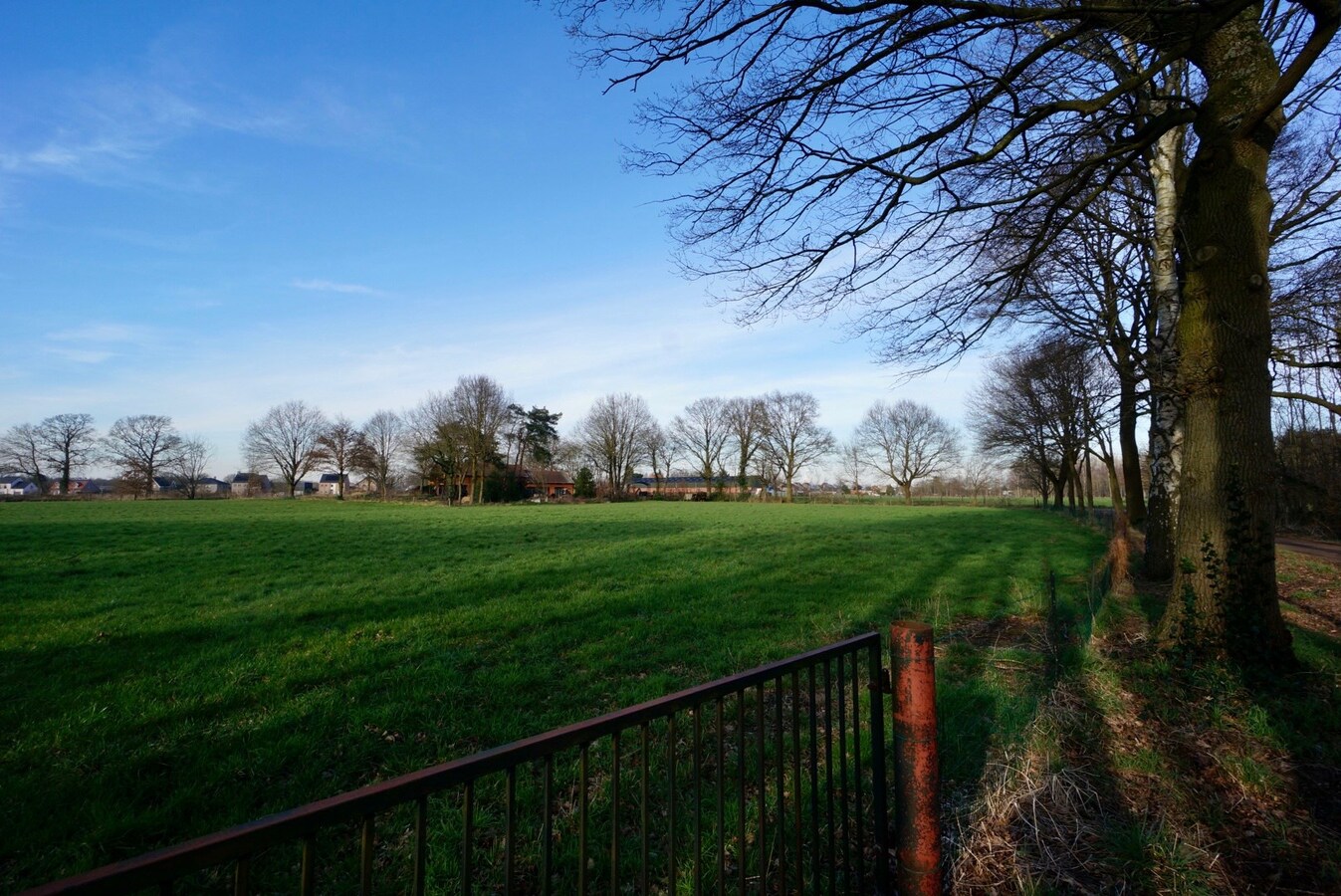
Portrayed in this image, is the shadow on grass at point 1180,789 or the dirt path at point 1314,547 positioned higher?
the shadow on grass at point 1180,789

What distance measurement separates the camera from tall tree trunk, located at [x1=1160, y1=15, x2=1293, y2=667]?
4.94 meters

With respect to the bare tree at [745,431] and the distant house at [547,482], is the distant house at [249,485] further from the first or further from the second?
the bare tree at [745,431]

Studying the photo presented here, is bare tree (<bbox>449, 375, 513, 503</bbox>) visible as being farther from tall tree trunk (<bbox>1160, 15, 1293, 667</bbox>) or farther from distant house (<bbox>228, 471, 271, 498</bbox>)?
tall tree trunk (<bbox>1160, 15, 1293, 667</bbox>)

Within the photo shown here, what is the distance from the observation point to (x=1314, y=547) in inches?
631

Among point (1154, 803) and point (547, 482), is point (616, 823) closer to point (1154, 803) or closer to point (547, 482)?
point (1154, 803)

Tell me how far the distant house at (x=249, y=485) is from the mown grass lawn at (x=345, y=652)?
228 ft

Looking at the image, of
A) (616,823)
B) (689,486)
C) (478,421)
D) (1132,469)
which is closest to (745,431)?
(689,486)

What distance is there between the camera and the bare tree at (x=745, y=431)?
64.4 m

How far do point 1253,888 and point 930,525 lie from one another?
2444cm

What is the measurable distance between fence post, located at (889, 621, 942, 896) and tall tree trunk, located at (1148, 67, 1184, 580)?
6.44 meters

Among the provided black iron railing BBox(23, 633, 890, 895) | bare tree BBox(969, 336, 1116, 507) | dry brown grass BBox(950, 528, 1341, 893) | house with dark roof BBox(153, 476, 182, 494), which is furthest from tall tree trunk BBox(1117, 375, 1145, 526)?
house with dark roof BBox(153, 476, 182, 494)

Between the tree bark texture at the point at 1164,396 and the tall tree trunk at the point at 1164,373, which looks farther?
the tree bark texture at the point at 1164,396

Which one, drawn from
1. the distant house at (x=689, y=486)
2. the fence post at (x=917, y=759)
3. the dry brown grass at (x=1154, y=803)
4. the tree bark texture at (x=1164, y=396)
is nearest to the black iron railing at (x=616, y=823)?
the fence post at (x=917, y=759)

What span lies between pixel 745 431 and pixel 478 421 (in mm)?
28300
